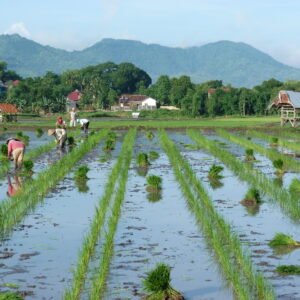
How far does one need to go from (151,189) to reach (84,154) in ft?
23.6

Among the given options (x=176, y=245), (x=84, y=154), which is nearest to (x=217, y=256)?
(x=176, y=245)

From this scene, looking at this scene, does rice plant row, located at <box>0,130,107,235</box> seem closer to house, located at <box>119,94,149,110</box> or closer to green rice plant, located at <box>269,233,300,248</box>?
green rice plant, located at <box>269,233,300,248</box>

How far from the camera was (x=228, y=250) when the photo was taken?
265 inches

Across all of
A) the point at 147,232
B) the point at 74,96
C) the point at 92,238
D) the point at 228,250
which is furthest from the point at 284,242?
the point at 74,96

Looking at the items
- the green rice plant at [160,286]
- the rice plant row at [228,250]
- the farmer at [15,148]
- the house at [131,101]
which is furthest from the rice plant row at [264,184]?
the house at [131,101]

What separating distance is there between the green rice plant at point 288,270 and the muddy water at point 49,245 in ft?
6.14

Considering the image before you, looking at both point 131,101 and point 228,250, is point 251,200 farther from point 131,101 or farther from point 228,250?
point 131,101

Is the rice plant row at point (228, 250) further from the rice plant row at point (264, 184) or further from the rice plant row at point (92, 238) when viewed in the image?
the rice plant row at point (92, 238)

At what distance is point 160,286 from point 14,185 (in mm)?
7010

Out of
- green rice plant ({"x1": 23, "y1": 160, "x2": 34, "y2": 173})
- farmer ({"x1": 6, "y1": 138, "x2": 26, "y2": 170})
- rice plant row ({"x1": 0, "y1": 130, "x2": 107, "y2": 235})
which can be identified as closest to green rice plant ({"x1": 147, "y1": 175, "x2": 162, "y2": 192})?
rice plant row ({"x1": 0, "y1": 130, "x2": 107, "y2": 235})

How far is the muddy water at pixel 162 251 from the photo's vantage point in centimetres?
568

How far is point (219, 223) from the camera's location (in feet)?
26.1

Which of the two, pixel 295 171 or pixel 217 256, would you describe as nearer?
pixel 217 256

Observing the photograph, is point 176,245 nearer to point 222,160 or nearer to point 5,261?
point 5,261
